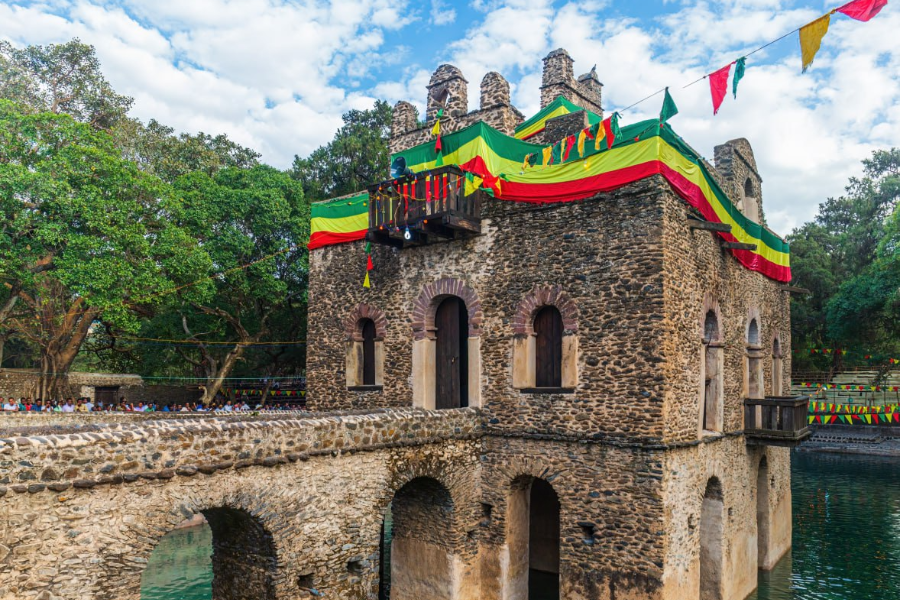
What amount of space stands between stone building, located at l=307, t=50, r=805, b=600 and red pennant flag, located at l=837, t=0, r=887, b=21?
402 centimetres

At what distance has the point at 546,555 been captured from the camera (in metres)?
17.7

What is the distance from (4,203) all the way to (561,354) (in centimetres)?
1850

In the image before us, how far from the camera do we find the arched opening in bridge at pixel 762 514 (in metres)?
17.9

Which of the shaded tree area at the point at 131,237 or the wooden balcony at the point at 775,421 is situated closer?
the wooden balcony at the point at 775,421

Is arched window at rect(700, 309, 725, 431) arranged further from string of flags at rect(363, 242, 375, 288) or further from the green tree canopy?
the green tree canopy

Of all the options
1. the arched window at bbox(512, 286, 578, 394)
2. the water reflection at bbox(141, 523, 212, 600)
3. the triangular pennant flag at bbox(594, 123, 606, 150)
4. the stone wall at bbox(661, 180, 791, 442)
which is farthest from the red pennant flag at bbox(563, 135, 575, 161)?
the water reflection at bbox(141, 523, 212, 600)

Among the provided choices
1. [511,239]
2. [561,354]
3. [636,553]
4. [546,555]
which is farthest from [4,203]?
[636,553]

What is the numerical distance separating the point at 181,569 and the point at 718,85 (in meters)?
17.2

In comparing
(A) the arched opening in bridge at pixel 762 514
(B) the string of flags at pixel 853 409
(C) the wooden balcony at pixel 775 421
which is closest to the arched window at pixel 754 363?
(C) the wooden balcony at pixel 775 421

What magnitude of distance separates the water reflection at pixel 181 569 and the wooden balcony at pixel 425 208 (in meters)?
9.66

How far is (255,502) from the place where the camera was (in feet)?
32.6

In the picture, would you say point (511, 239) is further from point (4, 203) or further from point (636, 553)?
point (4, 203)

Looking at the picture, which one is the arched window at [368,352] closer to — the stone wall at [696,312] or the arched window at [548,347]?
the arched window at [548,347]

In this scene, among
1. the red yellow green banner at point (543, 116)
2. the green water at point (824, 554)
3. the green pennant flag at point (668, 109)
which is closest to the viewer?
the green pennant flag at point (668, 109)
